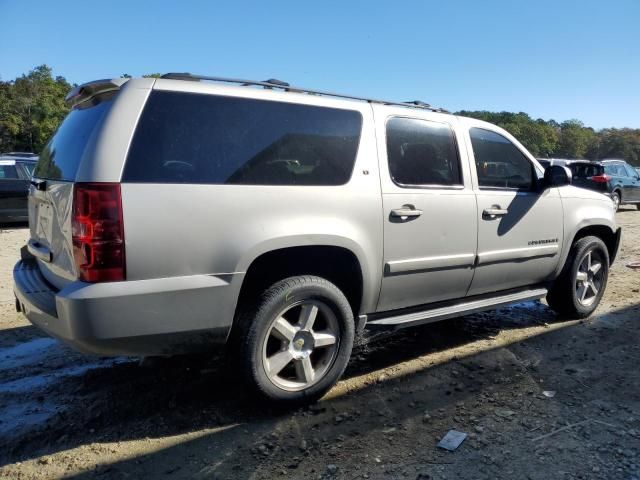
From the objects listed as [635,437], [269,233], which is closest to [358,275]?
[269,233]

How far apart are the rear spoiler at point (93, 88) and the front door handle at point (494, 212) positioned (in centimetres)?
271

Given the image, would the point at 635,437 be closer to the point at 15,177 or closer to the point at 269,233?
the point at 269,233

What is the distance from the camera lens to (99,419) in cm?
303

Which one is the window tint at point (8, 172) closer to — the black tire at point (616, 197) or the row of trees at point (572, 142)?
Result: the black tire at point (616, 197)

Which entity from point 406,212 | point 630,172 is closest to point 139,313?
point 406,212

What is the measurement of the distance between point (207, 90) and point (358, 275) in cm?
147

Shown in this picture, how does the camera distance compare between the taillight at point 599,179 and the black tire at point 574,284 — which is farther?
the taillight at point 599,179

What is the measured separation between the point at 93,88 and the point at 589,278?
15.5ft

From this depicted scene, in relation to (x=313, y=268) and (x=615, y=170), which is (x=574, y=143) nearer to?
(x=615, y=170)

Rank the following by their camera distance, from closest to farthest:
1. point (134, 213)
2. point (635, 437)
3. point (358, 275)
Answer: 1. point (134, 213)
2. point (635, 437)
3. point (358, 275)

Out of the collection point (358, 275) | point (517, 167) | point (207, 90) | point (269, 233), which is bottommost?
point (358, 275)

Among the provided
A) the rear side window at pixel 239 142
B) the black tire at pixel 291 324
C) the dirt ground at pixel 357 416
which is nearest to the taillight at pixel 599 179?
the dirt ground at pixel 357 416

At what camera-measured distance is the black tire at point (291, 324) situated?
2.87 m

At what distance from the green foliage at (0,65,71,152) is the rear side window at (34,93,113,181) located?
55.1m
